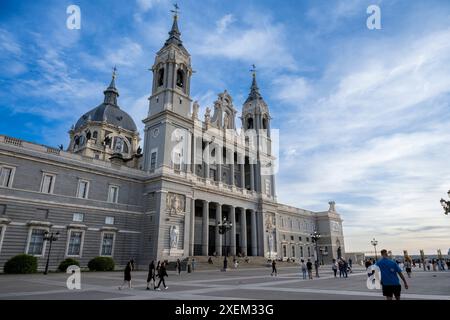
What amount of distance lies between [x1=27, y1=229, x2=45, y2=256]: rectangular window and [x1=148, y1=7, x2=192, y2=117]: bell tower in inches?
801

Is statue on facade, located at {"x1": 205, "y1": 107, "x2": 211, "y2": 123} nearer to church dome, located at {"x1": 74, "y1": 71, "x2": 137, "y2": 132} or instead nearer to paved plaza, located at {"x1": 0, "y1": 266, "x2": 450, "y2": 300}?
paved plaza, located at {"x1": 0, "y1": 266, "x2": 450, "y2": 300}

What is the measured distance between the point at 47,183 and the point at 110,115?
1994 inches

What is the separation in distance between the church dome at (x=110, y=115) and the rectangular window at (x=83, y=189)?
4454 centimetres

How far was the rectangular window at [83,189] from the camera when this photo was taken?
33.8 meters

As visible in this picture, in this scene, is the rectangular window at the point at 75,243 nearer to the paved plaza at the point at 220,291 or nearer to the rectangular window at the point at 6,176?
the rectangular window at the point at 6,176

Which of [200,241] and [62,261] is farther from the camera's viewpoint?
[200,241]

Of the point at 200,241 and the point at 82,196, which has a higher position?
the point at 82,196

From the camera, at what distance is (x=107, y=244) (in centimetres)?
3488

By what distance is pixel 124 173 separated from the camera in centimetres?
3800

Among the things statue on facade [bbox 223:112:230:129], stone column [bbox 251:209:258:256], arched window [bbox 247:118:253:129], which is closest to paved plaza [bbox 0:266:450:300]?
stone column [bbox 251:209:258:256]
